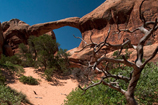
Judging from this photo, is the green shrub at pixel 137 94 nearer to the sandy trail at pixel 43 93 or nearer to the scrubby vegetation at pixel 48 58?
the sandy trail at pixel 43 93

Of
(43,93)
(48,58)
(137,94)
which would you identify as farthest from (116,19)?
(43,93)

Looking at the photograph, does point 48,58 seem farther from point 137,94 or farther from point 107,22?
point 137,94

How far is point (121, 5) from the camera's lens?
1159 cm

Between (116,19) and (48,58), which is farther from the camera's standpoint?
(48,58)

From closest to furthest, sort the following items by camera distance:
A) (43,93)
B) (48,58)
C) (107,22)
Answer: (43,93) < (107,22) < (48,58)

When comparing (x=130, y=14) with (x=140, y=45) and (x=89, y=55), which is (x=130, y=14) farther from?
(x=140, y=45)

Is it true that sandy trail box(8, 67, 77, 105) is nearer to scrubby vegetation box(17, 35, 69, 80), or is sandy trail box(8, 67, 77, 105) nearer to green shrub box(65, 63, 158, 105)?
scrubby vegetation box(17, 35, 69, 80)

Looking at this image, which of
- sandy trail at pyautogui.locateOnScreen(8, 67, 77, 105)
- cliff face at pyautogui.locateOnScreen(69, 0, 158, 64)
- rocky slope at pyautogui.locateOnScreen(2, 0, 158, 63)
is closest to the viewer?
sandy trail at pyautogui.locateOnScreen(8, 67, 77, 105)

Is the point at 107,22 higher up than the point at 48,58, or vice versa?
the point at 107,22

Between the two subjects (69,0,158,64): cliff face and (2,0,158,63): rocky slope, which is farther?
(2,0,158,63): rocky slope

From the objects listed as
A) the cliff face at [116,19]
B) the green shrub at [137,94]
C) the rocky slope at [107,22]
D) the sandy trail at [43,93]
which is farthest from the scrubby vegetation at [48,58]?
the green shrub at [137,94]

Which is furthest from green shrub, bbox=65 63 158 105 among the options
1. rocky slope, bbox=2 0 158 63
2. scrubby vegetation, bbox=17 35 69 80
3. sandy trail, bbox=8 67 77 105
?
scrubby vegetation, bbox=17 35 69 80

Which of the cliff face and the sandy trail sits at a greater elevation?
the cliff face

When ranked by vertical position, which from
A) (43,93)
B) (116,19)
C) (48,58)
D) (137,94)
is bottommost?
(43,93)
